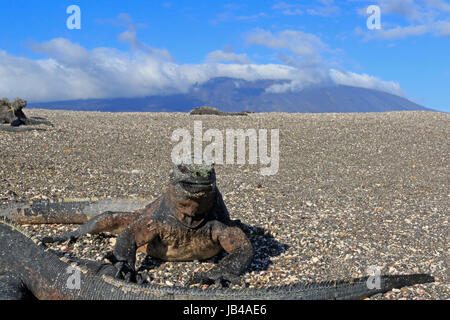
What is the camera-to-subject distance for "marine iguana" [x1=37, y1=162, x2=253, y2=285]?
4.61 meters

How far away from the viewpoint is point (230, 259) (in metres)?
5.02

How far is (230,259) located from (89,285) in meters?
1.69

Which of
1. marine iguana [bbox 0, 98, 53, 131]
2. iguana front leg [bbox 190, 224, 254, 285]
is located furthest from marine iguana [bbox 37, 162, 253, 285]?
marine iguana [bbox 0, 98, 53, 131]

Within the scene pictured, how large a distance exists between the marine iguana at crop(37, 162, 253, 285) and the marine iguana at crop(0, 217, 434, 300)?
21.5 inches

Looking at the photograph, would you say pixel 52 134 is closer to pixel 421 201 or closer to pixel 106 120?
pixel 106 120

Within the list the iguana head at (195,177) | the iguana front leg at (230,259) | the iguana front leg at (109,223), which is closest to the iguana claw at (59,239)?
the iguana front leg at (109,223)

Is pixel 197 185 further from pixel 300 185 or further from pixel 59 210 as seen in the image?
pixel 300 185

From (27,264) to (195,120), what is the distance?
16.2 meters

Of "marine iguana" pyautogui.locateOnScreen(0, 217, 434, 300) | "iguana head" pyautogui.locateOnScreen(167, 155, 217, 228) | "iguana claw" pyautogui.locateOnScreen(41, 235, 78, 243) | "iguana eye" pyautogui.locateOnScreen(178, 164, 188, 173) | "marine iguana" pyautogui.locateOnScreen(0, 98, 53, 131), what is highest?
"marine iguana" pyautogui.locateOnScreen(0, 98, 53, 131)

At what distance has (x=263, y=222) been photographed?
24.0 ft

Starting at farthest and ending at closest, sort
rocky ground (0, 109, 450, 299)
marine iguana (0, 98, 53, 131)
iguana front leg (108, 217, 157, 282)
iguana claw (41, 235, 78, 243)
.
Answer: marine iguana (0, 98, 53, 131), iguana claw (41, 235, 78, 243), rocky ground (0, 109, 450, 299), iguana front leg (108, 217, 157, 282)

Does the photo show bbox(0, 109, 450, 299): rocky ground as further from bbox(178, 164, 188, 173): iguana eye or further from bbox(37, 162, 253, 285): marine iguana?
bbox(178, 164, 188, 173): iguana eye
